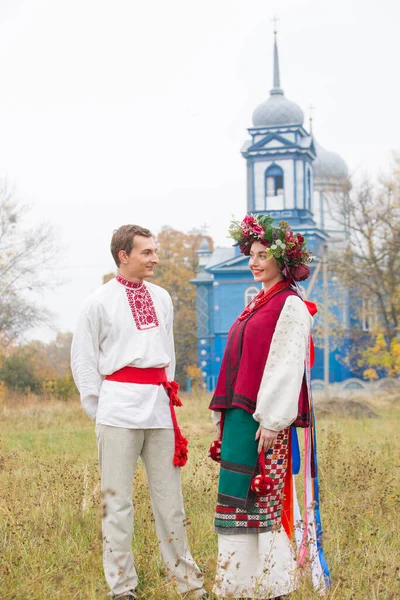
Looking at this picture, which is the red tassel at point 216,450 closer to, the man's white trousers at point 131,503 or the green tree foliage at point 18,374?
the man's white trousers at point 131,503

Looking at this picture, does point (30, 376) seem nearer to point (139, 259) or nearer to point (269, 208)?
point (139, 259)

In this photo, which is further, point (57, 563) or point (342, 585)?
point (57, 563)

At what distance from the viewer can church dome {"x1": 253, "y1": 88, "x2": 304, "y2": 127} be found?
47.2 metres

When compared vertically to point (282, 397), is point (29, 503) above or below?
below

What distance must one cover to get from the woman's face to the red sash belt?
788mm

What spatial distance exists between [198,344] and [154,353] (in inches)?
1643

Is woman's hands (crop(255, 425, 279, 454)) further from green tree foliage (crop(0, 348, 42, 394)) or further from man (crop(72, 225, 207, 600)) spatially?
green tree foliage (crop(0, 348, 42, 394))

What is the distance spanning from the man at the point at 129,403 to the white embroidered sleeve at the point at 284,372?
0.66 metres

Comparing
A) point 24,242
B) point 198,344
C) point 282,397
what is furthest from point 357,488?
point 198,344

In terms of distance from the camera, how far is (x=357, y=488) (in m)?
7.50

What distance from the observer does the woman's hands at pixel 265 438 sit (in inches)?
189

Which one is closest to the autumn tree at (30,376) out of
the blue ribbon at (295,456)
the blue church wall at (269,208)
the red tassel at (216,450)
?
the blue church wall at (269,208)

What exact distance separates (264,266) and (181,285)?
145ft

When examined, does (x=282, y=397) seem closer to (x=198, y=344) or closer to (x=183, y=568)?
(x=183, y=568)
